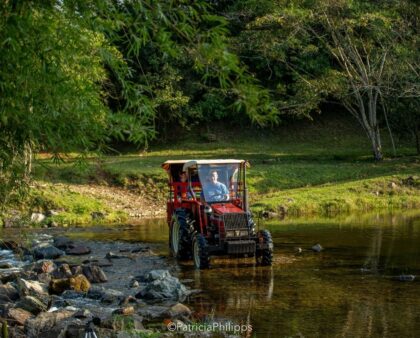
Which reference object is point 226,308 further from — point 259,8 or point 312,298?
point 259,8

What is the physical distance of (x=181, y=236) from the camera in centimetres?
1770

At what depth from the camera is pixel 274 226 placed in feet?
81.1

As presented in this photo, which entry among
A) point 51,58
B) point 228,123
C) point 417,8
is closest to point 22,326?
point 51,58

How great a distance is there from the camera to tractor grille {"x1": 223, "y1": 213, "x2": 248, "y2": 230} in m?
16.5

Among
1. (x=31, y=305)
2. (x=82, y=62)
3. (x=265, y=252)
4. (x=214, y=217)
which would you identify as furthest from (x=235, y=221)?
(x=82, y=62)

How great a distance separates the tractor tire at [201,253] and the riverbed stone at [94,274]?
2133mm

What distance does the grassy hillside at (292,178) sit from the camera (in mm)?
29156

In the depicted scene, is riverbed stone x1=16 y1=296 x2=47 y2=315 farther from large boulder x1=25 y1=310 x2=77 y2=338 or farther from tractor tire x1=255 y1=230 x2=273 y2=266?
tractor tire x1=255 y1=230 x2=273 y2=266

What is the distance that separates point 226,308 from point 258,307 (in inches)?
21.4

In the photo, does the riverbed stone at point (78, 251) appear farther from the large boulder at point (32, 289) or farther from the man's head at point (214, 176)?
the large boulder at point (32, 289)

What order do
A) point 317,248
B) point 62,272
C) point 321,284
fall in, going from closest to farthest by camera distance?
point 321,284 → point 62,272 → point 317,248

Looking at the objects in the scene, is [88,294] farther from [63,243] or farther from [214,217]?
[63,243]

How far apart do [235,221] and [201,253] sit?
3.58 feet

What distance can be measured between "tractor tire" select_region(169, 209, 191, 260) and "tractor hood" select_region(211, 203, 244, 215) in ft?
3.24
